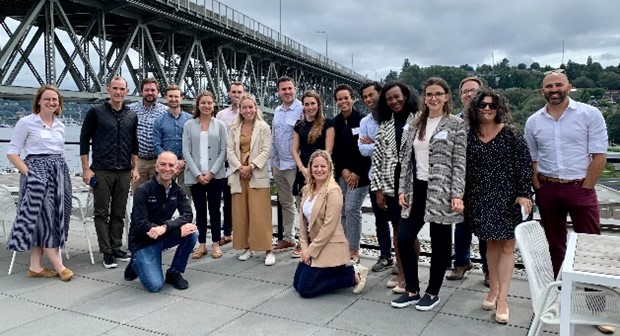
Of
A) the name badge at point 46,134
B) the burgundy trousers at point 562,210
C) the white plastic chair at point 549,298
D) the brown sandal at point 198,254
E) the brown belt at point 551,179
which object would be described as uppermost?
the name badge at point 46,134

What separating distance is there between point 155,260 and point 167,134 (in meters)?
1.56

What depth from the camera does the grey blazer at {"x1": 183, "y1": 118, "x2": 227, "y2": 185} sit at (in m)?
5.05

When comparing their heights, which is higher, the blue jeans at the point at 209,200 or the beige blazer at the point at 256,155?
the beige blazer at the point at 256,155

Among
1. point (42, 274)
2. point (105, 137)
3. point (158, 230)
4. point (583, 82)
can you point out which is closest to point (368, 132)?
point (158, 230)

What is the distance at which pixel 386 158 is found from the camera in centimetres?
393

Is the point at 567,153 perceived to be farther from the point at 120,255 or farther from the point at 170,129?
the point at 120,255

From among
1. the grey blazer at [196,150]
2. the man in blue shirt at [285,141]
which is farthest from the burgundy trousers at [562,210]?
the grey blazer at [196,150]

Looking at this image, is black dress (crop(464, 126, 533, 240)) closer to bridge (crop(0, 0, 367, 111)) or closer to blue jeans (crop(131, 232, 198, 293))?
blue jeans (crop(131, 232, 198, 293))

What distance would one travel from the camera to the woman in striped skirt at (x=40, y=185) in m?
4.43

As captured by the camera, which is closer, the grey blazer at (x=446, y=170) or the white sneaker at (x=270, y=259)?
the grey blazer at (x=446, y=170)

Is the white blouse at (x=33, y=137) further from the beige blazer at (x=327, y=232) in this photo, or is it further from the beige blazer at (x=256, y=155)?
the beige blazer at (x=327, y=232)

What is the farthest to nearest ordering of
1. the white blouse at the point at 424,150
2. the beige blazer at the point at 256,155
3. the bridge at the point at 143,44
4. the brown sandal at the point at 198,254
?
1. the bridge at the point at 143,44
2. the brown sandal at the point at 198,254
3. the beige blazer at the point at 256,155
4. the white blouse at the point at 424,150

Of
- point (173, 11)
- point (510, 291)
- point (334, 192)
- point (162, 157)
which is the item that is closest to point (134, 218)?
point (162, 157)

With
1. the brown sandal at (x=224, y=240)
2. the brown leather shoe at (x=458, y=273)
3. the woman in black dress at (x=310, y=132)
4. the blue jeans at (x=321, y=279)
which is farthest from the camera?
the brown sandal at (x=224, y=240)
